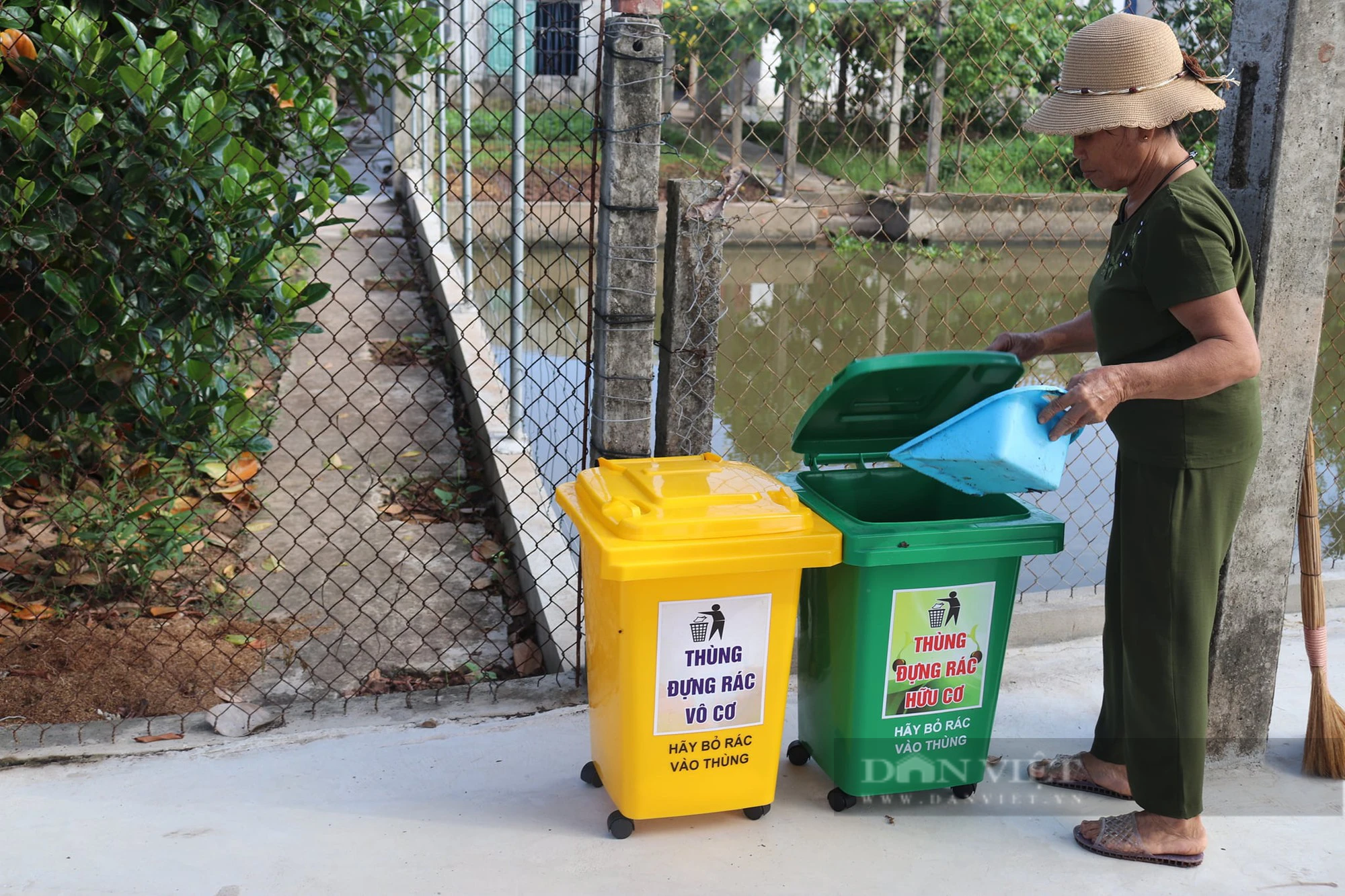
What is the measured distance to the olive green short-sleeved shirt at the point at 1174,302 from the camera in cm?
224

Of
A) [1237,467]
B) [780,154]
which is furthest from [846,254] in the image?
[1237,467]

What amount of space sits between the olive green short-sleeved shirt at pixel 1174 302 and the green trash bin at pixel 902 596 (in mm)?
266

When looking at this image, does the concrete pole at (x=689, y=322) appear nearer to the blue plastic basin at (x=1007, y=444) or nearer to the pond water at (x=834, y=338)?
the pond water at (x=834, y=338)

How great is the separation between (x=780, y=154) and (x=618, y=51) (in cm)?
1376

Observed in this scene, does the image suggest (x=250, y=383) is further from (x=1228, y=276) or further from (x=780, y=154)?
(x=780, y=154)

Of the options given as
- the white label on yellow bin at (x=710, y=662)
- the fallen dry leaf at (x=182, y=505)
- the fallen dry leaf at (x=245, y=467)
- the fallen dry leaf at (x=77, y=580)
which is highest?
the white label on yellow bin at (x=710, y=662)

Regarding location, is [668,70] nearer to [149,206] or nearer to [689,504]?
[149,206]

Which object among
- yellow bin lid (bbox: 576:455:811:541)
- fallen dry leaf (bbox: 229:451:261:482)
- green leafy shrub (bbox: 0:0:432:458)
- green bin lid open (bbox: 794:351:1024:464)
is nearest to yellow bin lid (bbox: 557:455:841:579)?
yellow bin lid (bbox: 576:455:811:541)

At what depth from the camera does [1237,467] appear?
2465 millimetres

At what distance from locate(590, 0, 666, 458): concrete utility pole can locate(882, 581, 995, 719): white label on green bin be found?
925 millimetres

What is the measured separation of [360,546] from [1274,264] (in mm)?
3411

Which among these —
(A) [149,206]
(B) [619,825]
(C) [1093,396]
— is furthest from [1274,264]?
(A) [149,206]

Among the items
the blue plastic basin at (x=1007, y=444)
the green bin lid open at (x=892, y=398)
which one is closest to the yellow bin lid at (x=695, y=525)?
the green bin lid open at (x=892, y=398)

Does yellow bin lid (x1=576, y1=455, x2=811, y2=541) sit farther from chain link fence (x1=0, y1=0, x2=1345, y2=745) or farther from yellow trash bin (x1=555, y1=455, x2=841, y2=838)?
chain link fence (x1=0, y1=0, x2=1345, y2=745)
